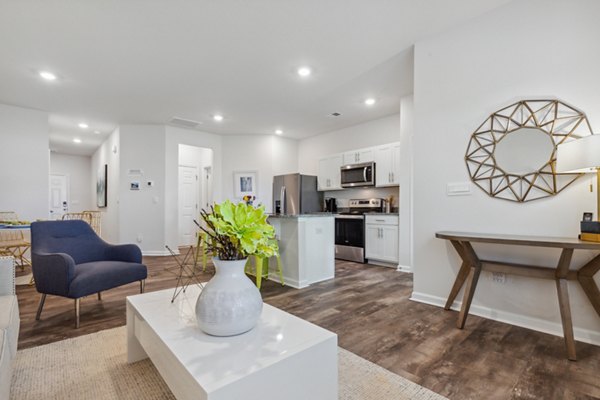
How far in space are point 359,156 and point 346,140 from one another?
2.51ft

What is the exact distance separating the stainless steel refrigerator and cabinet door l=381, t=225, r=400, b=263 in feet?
6.04

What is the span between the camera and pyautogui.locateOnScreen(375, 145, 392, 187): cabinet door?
492 centimetres

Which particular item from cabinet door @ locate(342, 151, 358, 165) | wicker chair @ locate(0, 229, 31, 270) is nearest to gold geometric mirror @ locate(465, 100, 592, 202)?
cabinet door @ locate(342, 151, 358, 165)

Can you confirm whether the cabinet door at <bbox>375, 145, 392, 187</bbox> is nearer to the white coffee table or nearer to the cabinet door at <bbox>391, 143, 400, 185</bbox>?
the cabinet door at <bbox>391, 143, 400, 185</bbox>

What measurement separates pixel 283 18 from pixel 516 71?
2.02 m

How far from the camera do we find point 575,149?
1.92 meters

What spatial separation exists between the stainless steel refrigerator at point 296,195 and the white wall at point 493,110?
3.22m

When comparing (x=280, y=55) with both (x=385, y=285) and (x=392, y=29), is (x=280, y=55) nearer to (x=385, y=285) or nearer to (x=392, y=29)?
(x=392, y=29)

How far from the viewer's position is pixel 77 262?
8.96 feet

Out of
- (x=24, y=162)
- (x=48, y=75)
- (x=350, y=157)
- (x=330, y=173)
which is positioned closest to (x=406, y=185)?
(x=350, y=157)

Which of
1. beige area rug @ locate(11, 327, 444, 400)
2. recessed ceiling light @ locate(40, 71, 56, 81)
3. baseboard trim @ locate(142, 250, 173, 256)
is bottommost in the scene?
baseboard trim @ locate(142, 250, 173, 256)

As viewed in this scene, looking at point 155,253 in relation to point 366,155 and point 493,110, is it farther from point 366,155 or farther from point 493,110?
point 493,110

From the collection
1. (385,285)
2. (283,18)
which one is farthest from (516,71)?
(385,285)

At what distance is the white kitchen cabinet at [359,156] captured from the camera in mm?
5242
